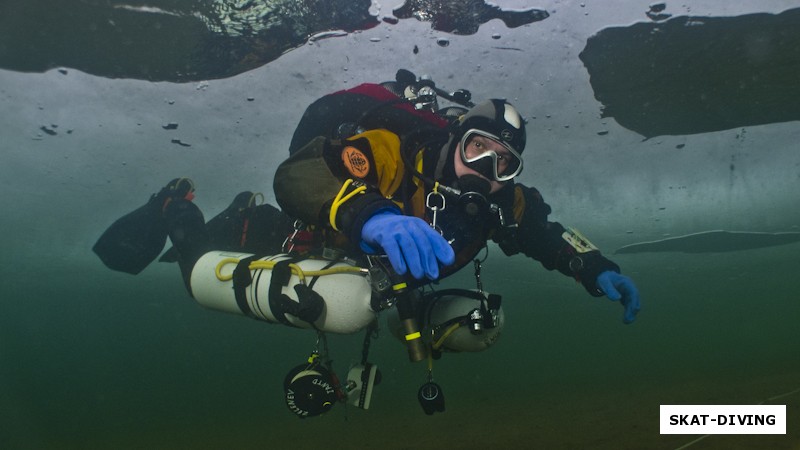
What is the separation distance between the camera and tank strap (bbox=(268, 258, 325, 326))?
320 centimetres

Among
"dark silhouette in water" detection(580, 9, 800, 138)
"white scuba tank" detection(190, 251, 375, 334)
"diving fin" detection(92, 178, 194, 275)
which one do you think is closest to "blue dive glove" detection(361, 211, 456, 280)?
"white scuba tank" detection(190, 251, 375, 334)

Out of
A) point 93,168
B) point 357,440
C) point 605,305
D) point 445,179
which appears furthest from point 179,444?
point 605,305

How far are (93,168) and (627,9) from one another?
15751mm

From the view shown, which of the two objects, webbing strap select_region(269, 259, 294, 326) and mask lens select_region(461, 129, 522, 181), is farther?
mask lens select_region(461, 129, 522, 181)

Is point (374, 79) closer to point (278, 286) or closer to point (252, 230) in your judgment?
point (252, 230)

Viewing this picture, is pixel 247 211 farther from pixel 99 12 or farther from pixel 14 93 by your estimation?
pixel 14 93

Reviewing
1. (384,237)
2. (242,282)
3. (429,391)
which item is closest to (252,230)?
(242,282)

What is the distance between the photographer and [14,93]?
9.73m

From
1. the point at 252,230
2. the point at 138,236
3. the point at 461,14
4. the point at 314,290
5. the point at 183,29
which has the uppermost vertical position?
the point at 461,14

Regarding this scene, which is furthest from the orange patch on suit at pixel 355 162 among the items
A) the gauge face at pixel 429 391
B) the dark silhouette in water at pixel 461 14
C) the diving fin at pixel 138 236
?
the dark silhouette in water at pixel 461 14

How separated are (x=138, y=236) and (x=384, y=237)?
5067mm

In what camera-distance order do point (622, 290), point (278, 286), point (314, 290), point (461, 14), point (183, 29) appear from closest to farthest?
point (314, 290)
point (278, 286)
point (622, 290)
point (461, 14)
point (183, 29)

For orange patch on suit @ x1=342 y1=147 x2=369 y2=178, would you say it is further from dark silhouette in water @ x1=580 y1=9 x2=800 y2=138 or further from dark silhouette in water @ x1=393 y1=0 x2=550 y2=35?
dark silhouette in water @ x1=580 y1=9 x2=800 y2=138

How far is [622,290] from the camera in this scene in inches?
183
